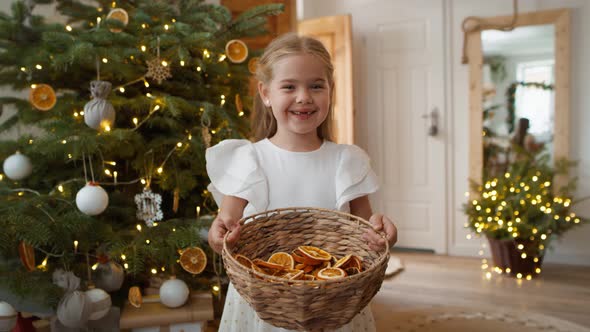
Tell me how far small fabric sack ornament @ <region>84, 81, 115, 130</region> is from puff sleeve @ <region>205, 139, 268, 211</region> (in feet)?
1.86

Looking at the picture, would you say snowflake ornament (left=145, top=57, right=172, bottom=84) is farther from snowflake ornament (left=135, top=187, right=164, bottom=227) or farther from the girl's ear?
the girl's ear

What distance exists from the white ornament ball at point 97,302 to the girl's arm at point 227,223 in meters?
0.69

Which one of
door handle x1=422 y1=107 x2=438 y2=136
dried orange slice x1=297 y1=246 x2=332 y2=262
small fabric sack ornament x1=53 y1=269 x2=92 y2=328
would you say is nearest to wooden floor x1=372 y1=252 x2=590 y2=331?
door handle x1=422 y1=107 x2=438 y2=136

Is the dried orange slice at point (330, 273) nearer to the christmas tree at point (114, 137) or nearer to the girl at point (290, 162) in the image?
the girl at point (290, 162)

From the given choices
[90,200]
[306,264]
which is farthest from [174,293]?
[306,264]

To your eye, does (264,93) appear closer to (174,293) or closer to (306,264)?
(306,264)

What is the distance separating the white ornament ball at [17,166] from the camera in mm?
1811

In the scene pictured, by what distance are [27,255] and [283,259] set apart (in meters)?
1.04

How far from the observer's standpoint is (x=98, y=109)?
166 centimetres

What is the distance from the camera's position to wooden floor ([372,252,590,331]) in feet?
8.87

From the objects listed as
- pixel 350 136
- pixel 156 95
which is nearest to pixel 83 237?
pixel 156 95

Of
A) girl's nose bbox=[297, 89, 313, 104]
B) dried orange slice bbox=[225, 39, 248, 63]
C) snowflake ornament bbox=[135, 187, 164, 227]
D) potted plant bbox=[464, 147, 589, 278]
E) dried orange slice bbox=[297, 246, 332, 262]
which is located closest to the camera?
dried orange slice bbox=[297, 246, 332, 262]

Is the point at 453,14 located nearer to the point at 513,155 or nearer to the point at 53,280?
the point at 513,155

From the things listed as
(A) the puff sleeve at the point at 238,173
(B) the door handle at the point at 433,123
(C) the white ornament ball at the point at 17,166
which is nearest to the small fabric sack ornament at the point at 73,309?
(C) the white ornament ball at the point at 17,166
